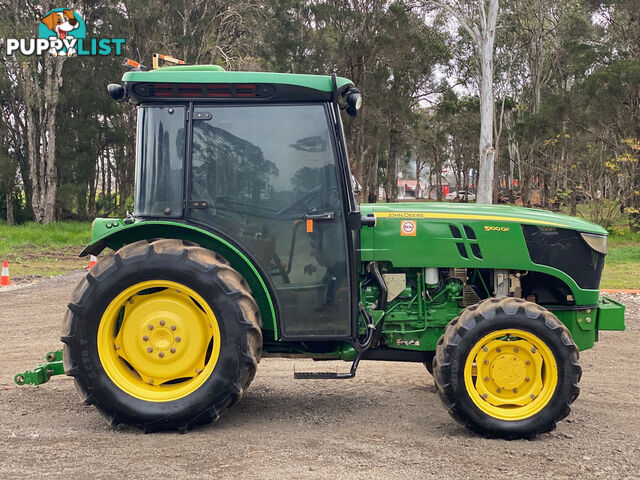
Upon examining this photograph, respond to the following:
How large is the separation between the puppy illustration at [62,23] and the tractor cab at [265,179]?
76.4 feet

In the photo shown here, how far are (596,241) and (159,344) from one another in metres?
3.32

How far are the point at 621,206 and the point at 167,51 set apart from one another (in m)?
18.7

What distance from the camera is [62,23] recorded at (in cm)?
2603

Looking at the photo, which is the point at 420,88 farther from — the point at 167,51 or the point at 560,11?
the point at 167,51

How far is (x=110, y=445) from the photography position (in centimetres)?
432

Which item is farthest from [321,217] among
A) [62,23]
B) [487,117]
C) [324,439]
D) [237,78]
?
[62,23]

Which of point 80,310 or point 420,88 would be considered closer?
point 80,310

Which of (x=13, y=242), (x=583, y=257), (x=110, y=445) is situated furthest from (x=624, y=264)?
(x=13, y=242)

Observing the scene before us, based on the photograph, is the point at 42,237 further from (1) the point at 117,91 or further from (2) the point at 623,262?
(1) the point at 117,91

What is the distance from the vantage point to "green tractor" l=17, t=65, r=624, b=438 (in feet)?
14.7

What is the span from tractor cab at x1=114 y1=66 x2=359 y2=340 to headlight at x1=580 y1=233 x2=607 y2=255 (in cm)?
182

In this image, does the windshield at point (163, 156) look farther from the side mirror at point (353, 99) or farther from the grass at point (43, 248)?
the grass at point (43, 248)

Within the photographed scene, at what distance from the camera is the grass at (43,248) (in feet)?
49.7

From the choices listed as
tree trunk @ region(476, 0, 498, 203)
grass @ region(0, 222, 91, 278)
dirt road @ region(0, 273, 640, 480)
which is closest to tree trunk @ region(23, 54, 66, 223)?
grass @ region(0, 222, 91, 278)
